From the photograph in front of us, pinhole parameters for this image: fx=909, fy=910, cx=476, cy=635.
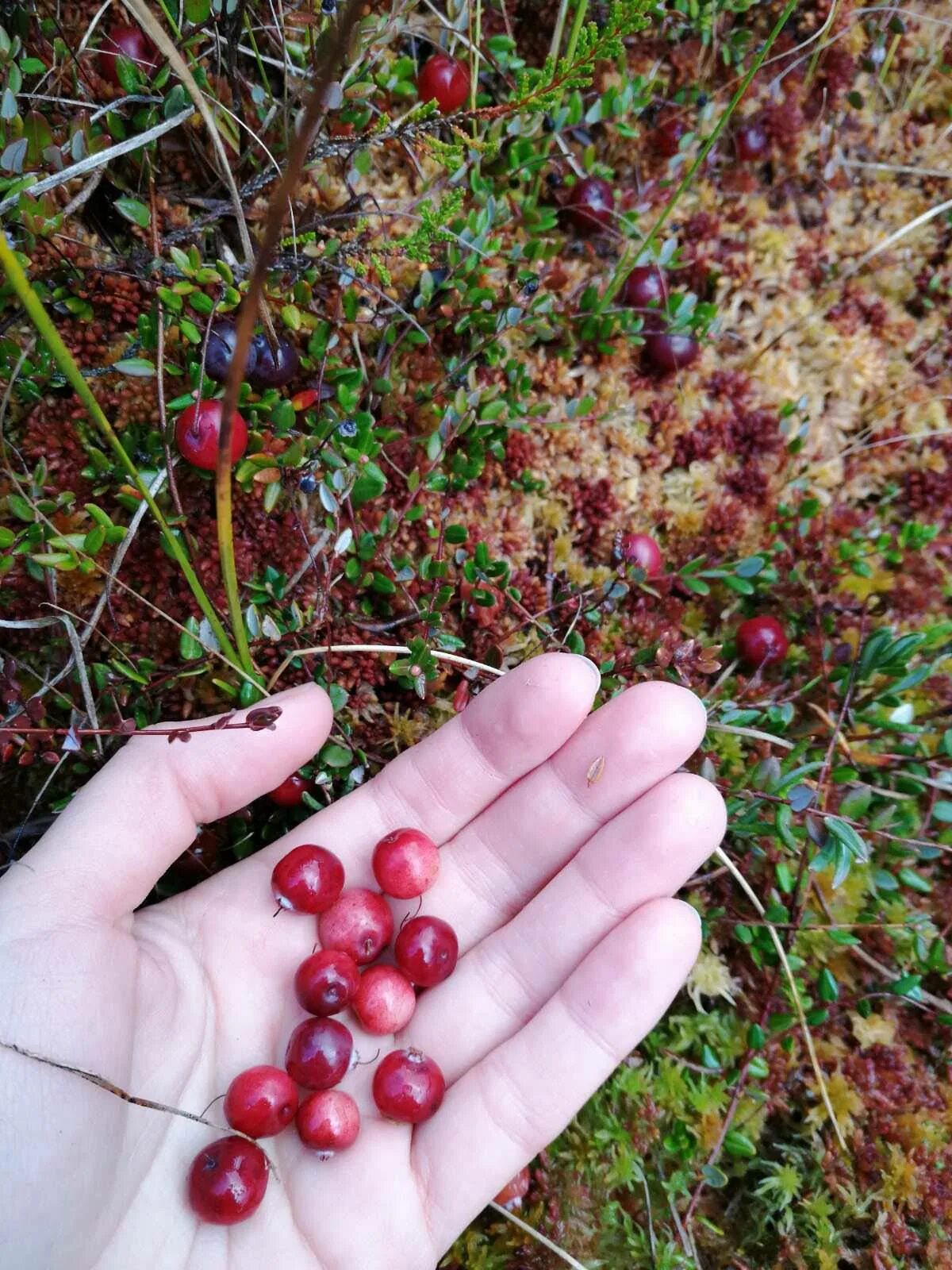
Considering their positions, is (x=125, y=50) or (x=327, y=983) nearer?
(x=327, y=983)

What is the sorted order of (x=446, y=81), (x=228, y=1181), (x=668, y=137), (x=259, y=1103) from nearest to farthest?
(x=228, y=1181)
(x=259, y=1103)
(x=446, y=81)
(x=668, y=137)

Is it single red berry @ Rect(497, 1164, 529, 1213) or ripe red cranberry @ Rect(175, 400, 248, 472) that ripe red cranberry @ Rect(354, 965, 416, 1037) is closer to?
single red berry @ Rect(497, 1164, 529, 1213)

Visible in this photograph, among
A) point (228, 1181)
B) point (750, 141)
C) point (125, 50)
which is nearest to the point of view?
point (228, 1181)

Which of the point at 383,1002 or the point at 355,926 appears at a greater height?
the point at 355,926

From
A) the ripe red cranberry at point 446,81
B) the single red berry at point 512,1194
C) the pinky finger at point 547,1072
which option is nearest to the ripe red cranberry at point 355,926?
the pinky finger at point 547,1072

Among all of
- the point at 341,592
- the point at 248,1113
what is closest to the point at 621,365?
the point at 341,592

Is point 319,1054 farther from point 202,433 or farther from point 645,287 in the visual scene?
point 645,287

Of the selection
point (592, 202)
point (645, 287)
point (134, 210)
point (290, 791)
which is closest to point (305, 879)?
point (290, 791)

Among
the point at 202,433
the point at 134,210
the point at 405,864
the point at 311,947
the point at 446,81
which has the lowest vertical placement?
the point at 311,947
